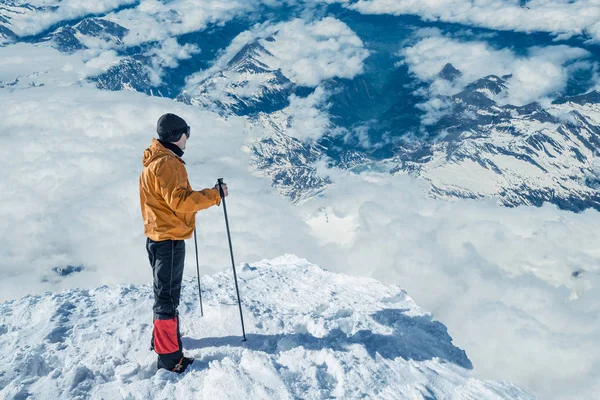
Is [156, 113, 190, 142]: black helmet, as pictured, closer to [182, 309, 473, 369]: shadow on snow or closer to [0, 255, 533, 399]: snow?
[0, 255, 533, 399]: snow

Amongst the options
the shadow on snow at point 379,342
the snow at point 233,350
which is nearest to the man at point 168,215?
the snow at point 233,350

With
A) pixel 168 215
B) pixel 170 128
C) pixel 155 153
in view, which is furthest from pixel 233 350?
pixel 170 128

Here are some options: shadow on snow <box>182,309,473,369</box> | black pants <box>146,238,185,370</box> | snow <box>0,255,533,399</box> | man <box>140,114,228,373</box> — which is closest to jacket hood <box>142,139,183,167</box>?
man <box>140,114,228,373</box>

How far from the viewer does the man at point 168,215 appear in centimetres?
555

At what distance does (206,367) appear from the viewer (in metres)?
6.29

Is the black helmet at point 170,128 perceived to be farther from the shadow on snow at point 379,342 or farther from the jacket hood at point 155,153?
the shadow on snow at point 379,342

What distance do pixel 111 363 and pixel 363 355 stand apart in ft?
14.2

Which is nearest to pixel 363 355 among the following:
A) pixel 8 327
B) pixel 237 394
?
pixel 237 394

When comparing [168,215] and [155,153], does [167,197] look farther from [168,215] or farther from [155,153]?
[155,153]

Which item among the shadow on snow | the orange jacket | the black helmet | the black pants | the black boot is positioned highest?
the black helmet

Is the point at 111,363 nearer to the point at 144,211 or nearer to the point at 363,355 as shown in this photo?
the point at 144,211

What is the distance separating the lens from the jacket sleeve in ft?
18.0

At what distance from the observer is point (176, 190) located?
5512 mm

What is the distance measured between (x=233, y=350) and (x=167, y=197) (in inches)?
122
